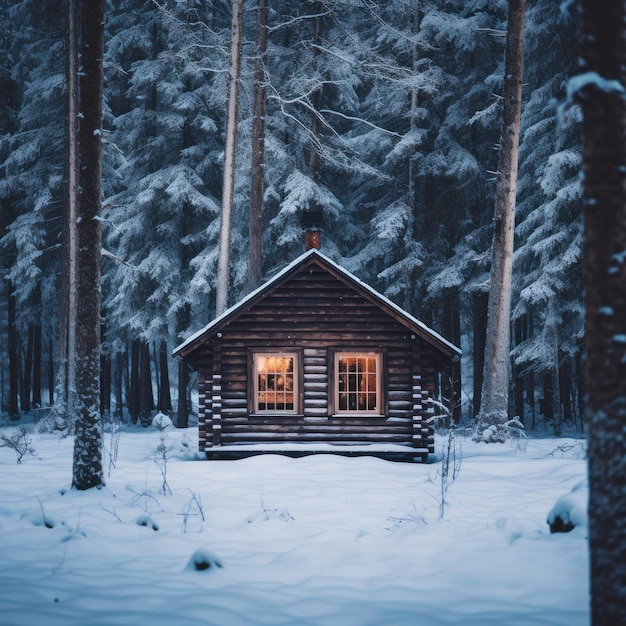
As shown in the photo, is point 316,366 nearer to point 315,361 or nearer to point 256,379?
point 315,361

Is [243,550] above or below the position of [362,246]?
below

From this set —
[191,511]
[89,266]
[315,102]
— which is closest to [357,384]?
[191,511]

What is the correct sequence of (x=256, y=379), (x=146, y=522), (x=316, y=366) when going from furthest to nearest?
(x=256, y=379) → (x=316, y=366) → (x=146, y=522)

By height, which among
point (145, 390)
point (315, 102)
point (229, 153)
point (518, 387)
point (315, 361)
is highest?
point (315, 102)

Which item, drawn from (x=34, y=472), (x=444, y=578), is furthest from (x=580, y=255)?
(x=34, y=472)

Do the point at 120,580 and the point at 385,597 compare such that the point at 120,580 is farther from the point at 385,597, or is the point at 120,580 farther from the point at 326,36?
the point at 326,36

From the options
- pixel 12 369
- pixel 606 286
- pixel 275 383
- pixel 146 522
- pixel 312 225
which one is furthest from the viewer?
pixel 12 369

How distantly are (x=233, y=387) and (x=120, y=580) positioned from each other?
9520mm

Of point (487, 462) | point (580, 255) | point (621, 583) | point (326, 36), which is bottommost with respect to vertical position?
point (487, 462)

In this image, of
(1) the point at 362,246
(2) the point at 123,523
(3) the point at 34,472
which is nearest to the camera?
(2) the point at 123,523

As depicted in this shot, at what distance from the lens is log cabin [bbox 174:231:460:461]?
50.6 ft

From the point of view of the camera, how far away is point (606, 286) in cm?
393

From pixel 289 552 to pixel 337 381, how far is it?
28.0 feet

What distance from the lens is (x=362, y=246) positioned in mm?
25641
